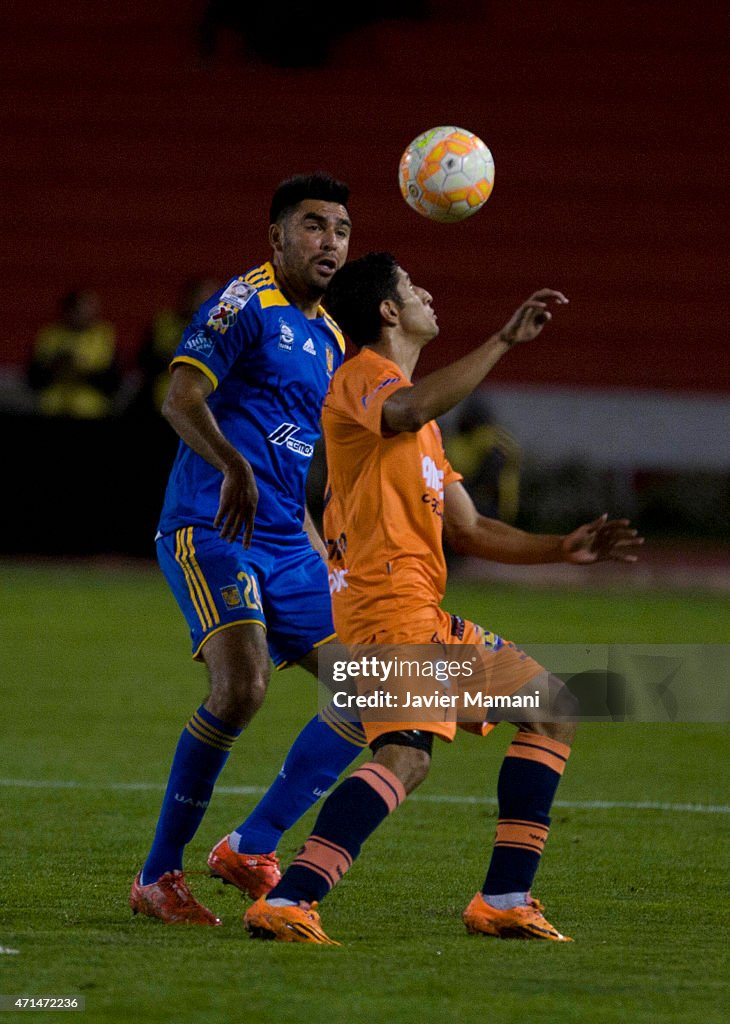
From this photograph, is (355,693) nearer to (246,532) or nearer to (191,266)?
(246,532)

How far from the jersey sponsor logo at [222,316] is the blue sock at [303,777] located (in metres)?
1.33

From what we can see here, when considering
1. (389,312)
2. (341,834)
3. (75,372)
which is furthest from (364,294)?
(75,372)

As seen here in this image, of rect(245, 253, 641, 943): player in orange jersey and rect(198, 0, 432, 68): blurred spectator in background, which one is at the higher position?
rect(198, 0, 432, 68): blurred spectator in background

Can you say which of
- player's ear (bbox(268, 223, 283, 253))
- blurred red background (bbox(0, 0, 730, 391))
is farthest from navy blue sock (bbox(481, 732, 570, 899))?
blurred red background (bbox(0, 0, 730, 391))

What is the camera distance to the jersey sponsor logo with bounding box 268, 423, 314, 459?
6152 millimetres

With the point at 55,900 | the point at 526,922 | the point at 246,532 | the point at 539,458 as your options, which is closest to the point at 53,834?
the point at 55,900

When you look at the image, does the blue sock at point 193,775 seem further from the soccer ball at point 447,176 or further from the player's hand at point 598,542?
the soccer ball at point 447,176

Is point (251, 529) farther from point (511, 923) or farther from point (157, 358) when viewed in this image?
point (157, 358)

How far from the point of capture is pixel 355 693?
17.8 ft

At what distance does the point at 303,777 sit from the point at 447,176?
211 centimetres

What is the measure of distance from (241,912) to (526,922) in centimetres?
108

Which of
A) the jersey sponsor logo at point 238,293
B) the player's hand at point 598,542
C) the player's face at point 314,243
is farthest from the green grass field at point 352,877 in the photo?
the player's face at point 314,243

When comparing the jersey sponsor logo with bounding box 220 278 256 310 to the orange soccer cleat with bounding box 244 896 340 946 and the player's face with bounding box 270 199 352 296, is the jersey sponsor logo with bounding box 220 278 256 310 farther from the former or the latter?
the orange soccer cleat with bounding box 244 896 340 946

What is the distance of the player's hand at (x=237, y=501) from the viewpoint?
18.3 feet
